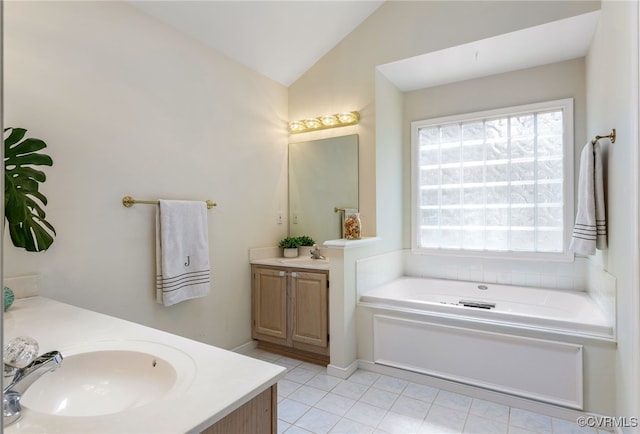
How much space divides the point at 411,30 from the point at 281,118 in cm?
147

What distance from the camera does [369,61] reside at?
3309mm

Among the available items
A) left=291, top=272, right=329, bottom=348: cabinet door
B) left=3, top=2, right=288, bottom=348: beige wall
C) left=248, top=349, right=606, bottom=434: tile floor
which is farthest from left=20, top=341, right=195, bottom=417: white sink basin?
left=291, top=272, right=329, bottom=348: cabinet door

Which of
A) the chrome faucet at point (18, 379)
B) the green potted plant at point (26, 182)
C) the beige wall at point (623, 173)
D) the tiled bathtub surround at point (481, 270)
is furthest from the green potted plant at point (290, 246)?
the chrome faucet at point (18, 379)

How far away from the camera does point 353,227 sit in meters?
3.08

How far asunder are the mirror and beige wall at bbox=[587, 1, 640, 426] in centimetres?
188

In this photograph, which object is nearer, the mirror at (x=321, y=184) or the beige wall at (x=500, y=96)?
the beige wall at (x=500, y=96)

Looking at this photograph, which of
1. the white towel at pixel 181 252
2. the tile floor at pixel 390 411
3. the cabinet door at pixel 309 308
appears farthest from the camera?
the cabinet door at pixel 309 308

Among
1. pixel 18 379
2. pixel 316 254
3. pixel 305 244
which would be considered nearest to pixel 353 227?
pixel 316 254

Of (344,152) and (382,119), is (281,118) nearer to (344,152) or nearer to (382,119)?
(344,152)

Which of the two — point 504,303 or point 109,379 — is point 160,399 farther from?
point 504,303

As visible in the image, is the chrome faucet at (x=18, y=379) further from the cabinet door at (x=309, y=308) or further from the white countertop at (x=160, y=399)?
the cabinet door at (x=309, y=308)

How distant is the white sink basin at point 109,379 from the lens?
3.32 ft

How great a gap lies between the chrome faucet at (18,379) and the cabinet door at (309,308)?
2.24m

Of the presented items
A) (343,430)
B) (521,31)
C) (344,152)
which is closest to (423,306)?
(343,430)
